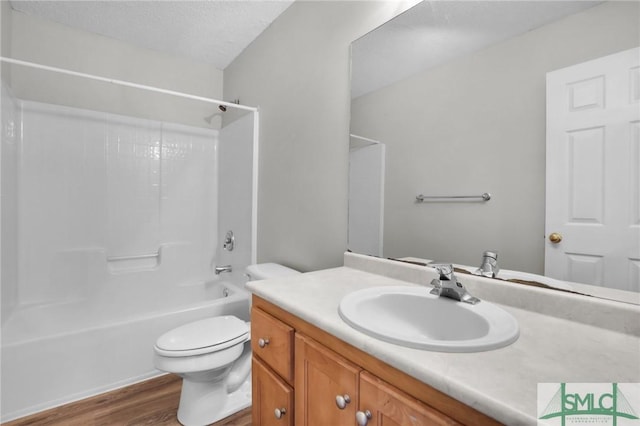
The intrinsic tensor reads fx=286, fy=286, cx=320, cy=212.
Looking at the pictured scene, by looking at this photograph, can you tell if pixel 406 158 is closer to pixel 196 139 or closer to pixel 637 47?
pixel 637 47

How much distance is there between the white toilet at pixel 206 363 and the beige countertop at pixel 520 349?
590 mm

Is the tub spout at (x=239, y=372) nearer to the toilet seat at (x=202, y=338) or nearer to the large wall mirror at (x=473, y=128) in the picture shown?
the toilet seat at (x=202, y=338)

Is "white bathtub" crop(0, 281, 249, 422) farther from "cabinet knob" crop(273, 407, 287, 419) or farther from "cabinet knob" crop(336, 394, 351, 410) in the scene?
"cabinet knob" crop(336, 394, 351, 410)

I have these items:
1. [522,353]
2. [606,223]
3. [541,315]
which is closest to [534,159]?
[606,223]

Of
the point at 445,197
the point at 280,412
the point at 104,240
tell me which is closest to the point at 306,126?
the point at 445,197

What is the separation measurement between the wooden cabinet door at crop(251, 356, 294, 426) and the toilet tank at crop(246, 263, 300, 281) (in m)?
0.55

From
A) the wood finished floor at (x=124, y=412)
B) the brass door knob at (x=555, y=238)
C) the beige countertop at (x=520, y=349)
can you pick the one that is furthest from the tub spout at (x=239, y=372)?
the brass door knob at (x=555, y=238)

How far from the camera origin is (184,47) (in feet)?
7.61

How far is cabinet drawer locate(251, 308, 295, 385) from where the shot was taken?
34.0 inches

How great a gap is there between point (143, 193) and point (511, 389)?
2.62 metres

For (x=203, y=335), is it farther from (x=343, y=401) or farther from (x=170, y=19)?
(x=170, y=19)

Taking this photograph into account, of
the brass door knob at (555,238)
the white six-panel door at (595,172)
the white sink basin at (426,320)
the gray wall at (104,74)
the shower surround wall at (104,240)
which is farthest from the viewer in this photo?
Result: the gray wall at (104,74)

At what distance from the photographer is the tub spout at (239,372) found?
1.59 m

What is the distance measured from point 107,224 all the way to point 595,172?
278 cm
